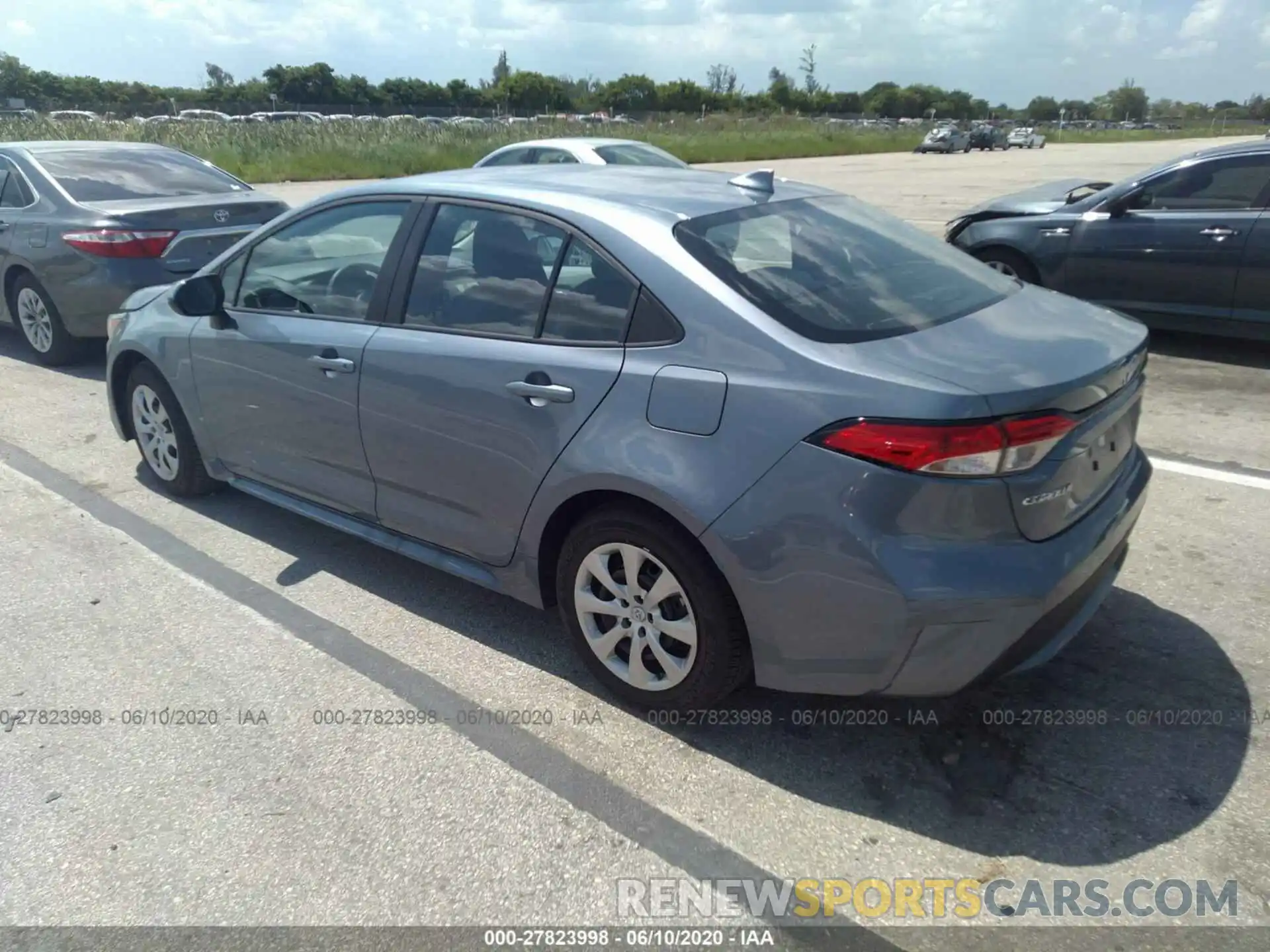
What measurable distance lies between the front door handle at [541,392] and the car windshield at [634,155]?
317 inches

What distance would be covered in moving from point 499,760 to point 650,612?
64 cm

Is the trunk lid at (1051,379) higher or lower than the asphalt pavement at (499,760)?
higher

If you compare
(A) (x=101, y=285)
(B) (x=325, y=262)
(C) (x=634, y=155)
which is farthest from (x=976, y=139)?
(B) (x=325, y=262)

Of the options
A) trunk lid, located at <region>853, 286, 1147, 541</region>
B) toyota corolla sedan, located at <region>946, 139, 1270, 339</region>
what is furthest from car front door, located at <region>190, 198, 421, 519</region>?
toyota corolla sedan, located at <region>946, 139, 1270, 339</region>

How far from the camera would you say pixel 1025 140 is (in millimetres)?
62188

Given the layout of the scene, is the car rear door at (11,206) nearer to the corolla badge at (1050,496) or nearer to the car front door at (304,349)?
the car front door at (304,349)

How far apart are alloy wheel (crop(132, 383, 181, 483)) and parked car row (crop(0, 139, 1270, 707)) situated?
340mm

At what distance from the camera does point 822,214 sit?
3.59 meters

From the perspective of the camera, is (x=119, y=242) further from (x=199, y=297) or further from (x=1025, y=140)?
(x=1025, y=140)

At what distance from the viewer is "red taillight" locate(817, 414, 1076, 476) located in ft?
8.18

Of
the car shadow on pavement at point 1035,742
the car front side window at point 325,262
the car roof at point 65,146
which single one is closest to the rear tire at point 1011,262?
the car shadow on pavement at point 1035,742

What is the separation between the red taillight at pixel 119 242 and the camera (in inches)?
275

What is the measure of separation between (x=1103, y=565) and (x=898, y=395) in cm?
94

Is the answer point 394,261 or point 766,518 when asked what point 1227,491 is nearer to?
point 766,518
